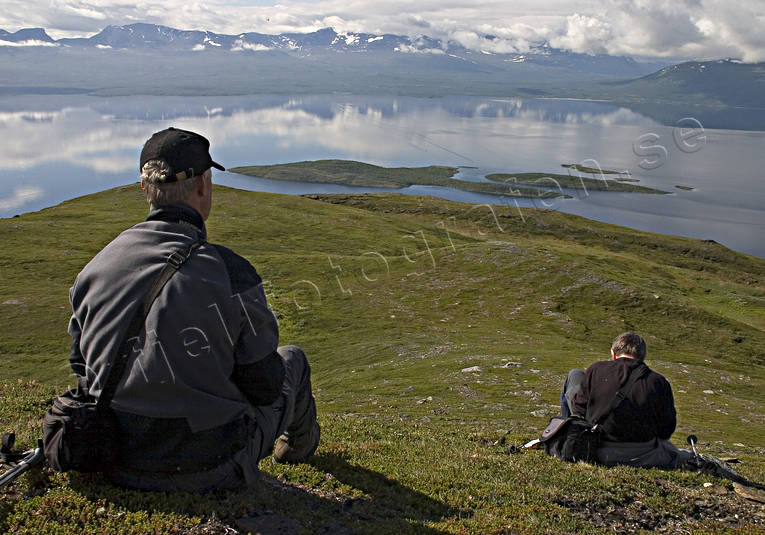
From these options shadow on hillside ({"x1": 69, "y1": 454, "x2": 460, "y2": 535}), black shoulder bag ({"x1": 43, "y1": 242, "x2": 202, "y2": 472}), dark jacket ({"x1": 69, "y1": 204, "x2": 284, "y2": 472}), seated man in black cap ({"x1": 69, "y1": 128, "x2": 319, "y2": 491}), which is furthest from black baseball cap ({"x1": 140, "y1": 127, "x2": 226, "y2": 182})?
shadow on hillside ({"x1": 69, "y1": 454, "x2": 460, "y2": 535})

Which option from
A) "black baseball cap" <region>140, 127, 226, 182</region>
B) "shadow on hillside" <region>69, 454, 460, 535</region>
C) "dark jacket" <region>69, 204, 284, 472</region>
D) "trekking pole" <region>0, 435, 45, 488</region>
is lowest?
"shadow on hillside" <region>69, 454, 460, 535</region>

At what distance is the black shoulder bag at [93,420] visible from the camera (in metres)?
4.86

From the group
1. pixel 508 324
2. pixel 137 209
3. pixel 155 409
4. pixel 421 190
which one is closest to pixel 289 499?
pixel 155 409

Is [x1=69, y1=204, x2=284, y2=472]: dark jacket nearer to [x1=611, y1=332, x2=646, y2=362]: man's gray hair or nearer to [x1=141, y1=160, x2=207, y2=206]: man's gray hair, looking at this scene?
[x1=141, y1=160, x2=207, y2=206]: man's gray hair

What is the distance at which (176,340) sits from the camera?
490cm

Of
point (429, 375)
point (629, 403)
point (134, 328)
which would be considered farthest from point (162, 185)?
point (429, 375)

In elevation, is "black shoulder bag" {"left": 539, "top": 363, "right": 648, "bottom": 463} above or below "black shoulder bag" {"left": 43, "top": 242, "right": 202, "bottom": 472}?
below

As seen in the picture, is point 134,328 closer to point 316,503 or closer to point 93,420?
point 93,420

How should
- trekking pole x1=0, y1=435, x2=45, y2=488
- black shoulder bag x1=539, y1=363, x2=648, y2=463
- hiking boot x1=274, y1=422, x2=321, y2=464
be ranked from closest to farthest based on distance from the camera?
trekking pole x1=0, y1=435, x2=45, y2=488 → hiking boot x1=274, y1=422, x2=321, y2=464 → black shoulder bag x1=539, y1=363, x2=648, y2=463

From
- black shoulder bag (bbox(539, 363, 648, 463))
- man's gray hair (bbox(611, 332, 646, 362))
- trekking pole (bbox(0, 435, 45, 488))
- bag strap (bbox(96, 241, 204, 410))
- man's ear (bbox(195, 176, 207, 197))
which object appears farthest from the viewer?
black shoulder bag (bbox(539, 363, 648, 463))

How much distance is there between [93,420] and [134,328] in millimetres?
992

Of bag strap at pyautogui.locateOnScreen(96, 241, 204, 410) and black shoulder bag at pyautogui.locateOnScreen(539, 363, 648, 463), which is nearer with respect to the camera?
bag strap at pyautogui.locateOnScreen(96, 241, 204, 410)

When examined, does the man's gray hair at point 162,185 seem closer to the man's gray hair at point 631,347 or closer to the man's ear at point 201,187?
the man's ear at point 201,187

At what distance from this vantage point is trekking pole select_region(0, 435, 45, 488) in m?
5.60
